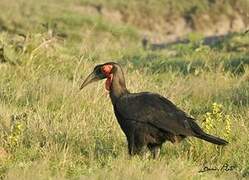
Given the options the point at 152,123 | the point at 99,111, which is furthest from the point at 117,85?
the point at 99,111

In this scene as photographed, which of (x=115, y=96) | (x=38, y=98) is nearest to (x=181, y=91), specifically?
(x=38, y=98)

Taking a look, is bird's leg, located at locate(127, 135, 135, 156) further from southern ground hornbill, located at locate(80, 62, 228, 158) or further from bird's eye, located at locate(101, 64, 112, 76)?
bird's eye, located at locate(101, 64, 112, 76)

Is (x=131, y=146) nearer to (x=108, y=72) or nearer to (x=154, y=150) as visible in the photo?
(x=154, y=150)

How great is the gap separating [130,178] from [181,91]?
14.8 feet

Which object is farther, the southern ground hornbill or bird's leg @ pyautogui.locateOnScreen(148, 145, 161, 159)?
bird's leg @ pyautogui.locateOnScreen(148, 145, 161, 159)

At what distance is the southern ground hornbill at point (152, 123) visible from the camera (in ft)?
22.0

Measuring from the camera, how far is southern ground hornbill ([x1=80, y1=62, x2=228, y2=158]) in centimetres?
671

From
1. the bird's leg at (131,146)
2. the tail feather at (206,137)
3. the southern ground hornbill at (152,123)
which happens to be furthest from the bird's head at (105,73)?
the tail feather at (206,137)

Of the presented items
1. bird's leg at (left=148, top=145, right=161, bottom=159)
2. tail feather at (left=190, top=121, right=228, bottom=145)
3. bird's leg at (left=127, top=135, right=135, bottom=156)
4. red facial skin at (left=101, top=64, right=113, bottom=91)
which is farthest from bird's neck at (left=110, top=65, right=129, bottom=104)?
tail feather at (left=190, top=121, right=228, bottom=145)

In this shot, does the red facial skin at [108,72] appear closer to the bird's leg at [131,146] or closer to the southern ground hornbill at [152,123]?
the southern ground hornbill at [152,123]

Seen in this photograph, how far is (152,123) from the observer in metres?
6.78

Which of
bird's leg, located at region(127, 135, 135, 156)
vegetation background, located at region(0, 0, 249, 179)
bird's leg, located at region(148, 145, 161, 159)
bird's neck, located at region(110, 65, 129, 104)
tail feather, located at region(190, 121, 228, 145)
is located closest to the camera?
vegetation background, located at region(0, 0, 249, 179)

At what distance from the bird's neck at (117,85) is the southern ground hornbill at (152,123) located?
5cm

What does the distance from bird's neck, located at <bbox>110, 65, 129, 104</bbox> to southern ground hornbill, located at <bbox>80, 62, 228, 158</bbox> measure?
0.05 meters
